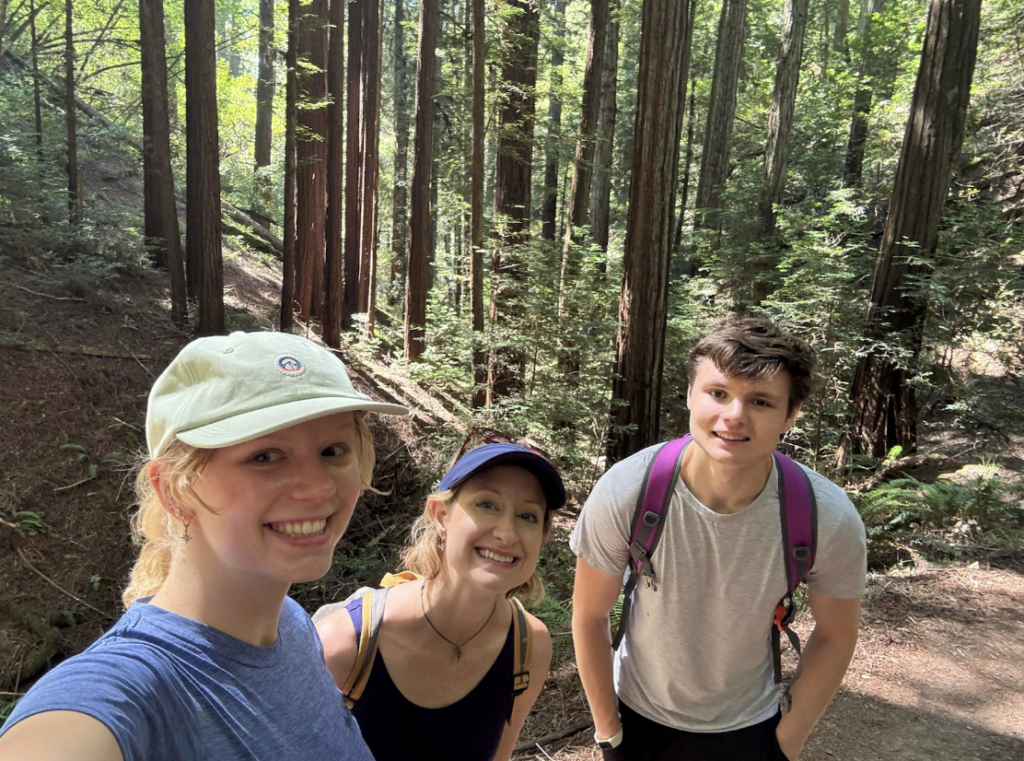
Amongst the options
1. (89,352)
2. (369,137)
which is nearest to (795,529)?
(89,352)

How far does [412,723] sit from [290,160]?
437 inches

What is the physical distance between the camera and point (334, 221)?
1322cm

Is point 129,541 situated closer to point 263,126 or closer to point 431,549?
point 431,549

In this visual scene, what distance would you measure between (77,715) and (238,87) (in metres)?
32.3

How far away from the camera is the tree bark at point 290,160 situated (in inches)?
395

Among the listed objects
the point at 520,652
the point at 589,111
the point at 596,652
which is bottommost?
the point at 596,652

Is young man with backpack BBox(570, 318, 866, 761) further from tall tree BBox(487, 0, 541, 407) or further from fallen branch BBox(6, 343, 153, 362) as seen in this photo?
fallen branch BBox(6, 343, 153, 362)

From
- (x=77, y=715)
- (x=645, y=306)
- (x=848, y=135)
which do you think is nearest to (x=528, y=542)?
(x=77, y=715)

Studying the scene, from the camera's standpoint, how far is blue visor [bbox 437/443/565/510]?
167 cm

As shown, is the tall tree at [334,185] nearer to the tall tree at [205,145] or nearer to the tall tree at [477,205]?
the tall tree at [205,145]

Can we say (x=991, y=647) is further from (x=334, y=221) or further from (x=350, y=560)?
(x=334, y=221)

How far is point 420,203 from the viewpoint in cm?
1196

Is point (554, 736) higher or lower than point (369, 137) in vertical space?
lower

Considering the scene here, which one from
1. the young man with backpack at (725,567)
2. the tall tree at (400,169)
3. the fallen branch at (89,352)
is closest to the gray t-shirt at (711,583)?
the young man with backpack at (725,567)
